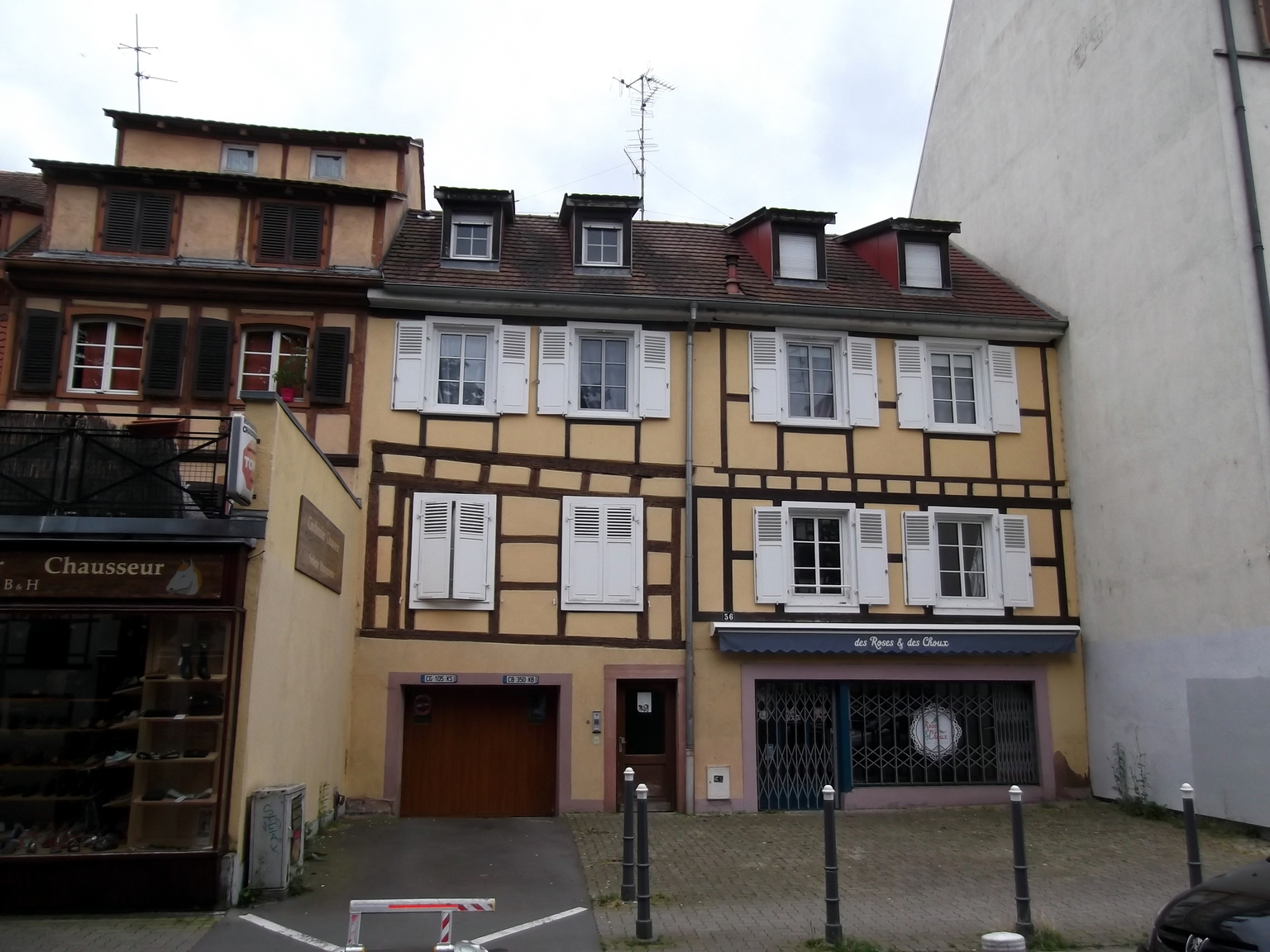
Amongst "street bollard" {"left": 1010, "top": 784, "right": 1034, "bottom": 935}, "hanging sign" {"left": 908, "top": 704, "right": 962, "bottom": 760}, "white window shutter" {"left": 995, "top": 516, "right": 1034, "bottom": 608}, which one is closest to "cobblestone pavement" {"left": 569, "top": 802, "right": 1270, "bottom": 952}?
"street bollard" {"left": 1010, "top": 784, "right": 1034, "bottom": 935}

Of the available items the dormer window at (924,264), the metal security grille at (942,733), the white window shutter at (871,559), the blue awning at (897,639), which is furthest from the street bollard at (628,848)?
the dormer window at (924,264)

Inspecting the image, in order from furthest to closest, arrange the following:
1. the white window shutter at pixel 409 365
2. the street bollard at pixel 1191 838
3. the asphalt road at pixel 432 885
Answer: the white window shutter at pixel 409 365 → the street bollard at pixel 1191 838 → the asphalt road at pixel 432 885

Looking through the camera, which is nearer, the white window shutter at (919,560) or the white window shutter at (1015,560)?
the white window shutter at (919,560)

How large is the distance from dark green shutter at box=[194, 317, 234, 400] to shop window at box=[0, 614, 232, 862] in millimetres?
6027

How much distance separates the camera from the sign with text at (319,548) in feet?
37.7

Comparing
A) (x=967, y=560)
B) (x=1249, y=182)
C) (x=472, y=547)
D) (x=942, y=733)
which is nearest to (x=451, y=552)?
(x=472, y=547)

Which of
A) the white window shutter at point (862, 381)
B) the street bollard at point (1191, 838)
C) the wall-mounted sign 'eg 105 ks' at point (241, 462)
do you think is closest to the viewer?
the wall-mounted sign 'eg 105 ks' at point (241, 462)

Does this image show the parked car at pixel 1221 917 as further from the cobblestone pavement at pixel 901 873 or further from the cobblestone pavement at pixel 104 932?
the cobblestone pavement at pixel 104 932

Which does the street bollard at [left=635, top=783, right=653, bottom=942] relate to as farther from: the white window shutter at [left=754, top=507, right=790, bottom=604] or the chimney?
the chimney

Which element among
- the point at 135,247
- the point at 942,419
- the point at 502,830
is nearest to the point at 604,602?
the point at 502,830

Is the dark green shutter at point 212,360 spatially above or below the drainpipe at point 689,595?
above

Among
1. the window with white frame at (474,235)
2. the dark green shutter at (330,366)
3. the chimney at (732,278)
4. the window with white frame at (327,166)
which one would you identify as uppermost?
the window with white frame at (327,166)

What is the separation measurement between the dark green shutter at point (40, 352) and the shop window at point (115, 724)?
6.34 meters

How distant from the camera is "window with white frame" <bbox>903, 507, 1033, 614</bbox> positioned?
16438mm
